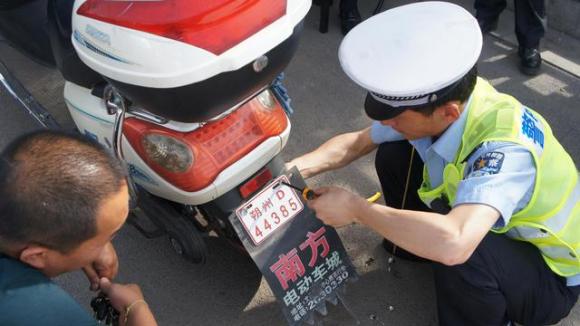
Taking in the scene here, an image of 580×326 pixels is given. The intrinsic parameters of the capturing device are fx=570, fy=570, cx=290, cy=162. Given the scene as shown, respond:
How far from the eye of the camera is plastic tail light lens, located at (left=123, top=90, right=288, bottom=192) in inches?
67.1

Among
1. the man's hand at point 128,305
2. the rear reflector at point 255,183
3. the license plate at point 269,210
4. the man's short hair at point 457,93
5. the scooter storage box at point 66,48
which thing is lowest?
the license plate at point 269,210

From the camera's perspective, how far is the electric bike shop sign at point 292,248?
1.78 m

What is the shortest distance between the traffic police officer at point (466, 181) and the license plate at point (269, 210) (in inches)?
5.3

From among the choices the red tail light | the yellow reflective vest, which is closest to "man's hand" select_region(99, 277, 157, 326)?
the red tail light

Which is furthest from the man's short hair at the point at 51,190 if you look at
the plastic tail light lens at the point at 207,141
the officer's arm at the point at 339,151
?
the officer's arm at the point at 339,151

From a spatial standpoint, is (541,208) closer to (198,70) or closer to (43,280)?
(198,70)

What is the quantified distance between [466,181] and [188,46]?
806 mm

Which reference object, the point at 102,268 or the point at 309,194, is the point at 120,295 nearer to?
the point at 102,268

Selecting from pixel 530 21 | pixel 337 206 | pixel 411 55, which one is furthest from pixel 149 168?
pixel 530 21

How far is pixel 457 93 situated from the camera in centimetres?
153

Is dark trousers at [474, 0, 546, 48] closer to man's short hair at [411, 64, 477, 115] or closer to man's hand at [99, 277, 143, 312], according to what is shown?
man's short hair at [411, 64, 477, 115]

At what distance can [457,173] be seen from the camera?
1657mm

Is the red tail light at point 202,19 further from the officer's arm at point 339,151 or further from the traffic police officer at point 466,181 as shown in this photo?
the officer's arm at point 339,151

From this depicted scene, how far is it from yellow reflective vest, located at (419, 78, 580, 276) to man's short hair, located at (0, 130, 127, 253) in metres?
0.98
